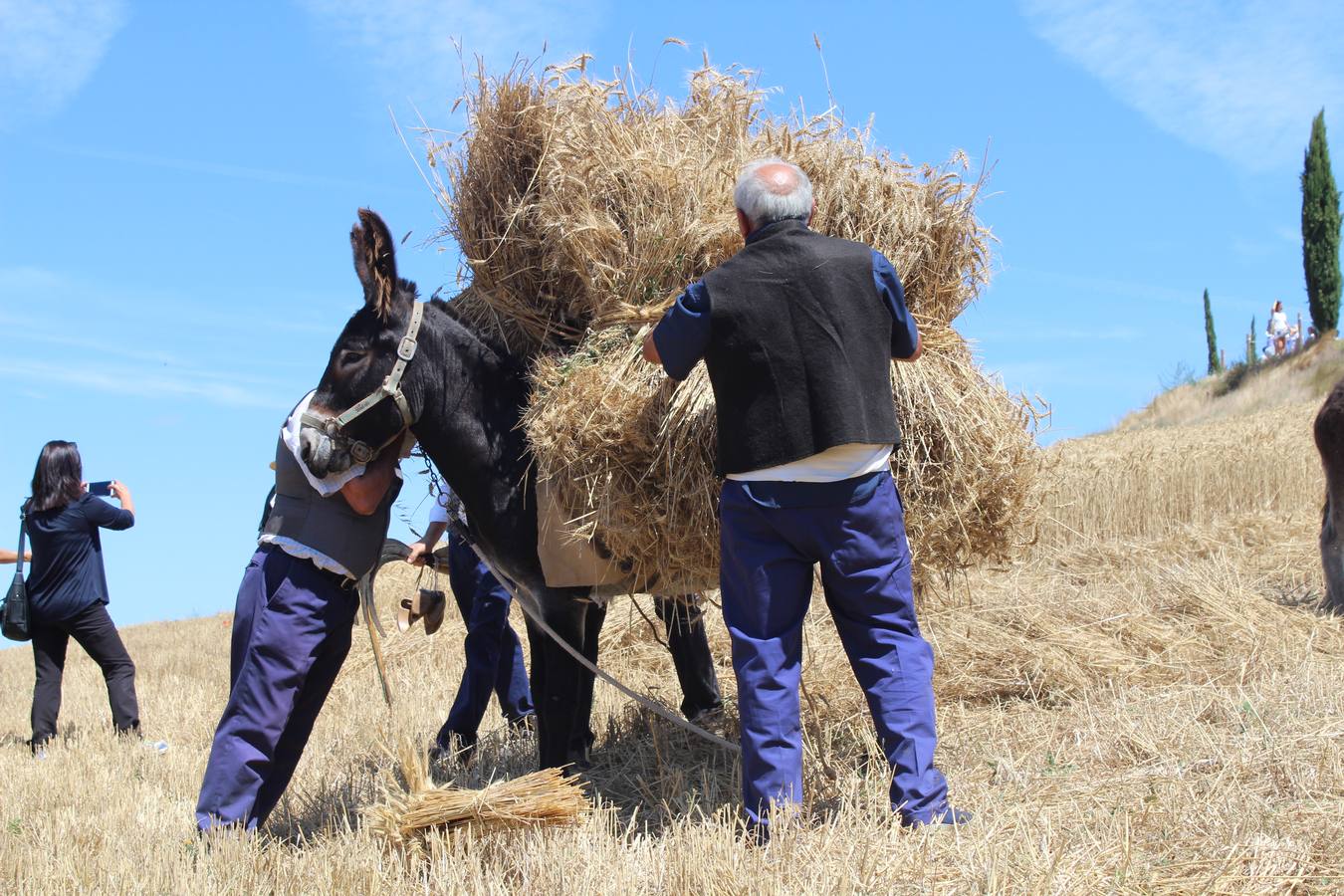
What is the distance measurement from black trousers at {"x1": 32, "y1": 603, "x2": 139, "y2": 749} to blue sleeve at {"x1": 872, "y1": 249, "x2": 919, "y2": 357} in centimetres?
647

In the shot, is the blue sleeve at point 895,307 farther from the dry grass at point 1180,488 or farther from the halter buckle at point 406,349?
the dry grass at point 1180,488

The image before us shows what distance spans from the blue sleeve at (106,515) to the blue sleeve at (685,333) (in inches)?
240

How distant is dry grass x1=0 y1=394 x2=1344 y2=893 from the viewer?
10.4ft

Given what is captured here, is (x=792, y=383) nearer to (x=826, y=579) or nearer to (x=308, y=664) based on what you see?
(x=826, y=579)

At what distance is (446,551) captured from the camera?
6.59m

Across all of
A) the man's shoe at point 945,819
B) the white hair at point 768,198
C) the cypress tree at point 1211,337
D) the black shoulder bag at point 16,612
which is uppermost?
the cypress tree at point 1211,337

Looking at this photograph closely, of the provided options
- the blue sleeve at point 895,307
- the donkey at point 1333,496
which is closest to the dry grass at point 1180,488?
the donkey at point 1333,496

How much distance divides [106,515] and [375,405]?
16.1ft

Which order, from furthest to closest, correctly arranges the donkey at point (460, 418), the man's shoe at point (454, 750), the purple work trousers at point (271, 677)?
the man's shoe at point (454, 750), the donkey at point (460, 418), the purple work trousers at point (271, 677)

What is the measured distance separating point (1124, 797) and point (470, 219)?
337 centimetres

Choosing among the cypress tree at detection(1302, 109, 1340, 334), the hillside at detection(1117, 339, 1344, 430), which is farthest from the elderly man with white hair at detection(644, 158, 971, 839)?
the cypress tree at detection(1302, 109, 1340, 334)

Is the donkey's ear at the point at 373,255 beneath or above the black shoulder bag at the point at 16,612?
above

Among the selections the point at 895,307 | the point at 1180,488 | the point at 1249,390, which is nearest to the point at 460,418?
the point at 895,307

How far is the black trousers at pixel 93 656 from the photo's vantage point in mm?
7719
